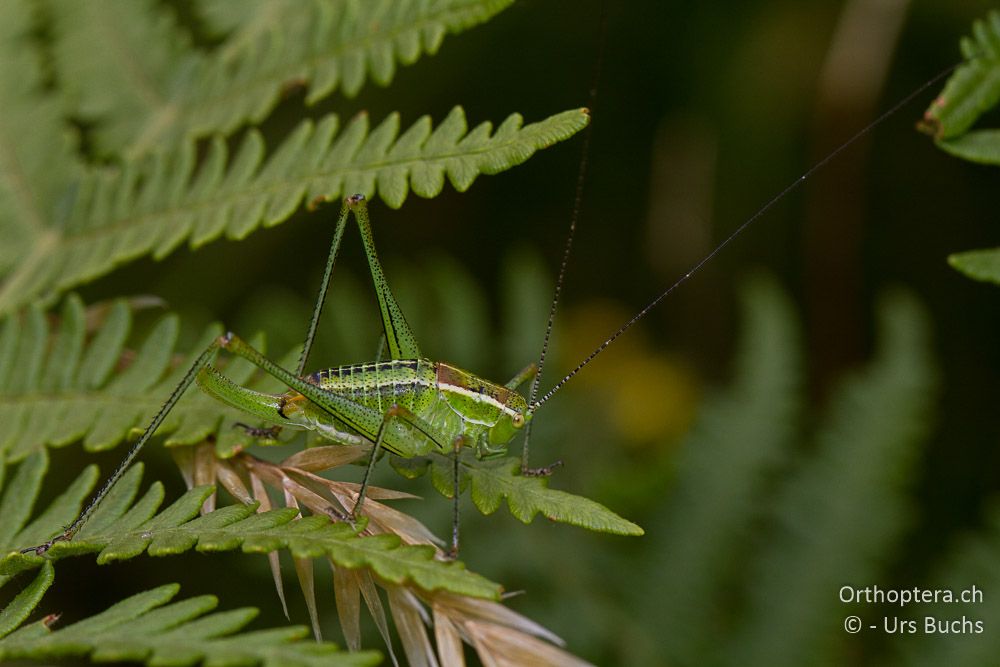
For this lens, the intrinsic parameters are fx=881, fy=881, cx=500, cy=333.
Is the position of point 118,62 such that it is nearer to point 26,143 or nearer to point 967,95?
point 26,143

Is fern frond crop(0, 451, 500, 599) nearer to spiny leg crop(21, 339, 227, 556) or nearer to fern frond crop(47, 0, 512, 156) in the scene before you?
spiny leg crop(21, 339, 227, 556)

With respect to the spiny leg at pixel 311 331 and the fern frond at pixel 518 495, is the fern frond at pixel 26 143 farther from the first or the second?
the fern frond at pixel 518 495

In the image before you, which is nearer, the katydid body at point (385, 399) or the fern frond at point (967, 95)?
the fern frond at point (967, 95)

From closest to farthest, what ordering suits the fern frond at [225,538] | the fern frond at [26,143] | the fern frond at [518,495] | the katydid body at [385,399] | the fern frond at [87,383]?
the fern frond at [225,538]
the fern frond at [518,495]
the fern frond at [87,383]
the katydid body at [385,399]
the fern frond at [26,143]

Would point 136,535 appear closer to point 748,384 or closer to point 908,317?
point 748,384

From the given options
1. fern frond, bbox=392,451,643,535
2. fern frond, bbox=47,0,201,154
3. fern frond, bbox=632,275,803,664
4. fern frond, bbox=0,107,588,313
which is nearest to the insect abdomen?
fern frond, bbox=392,451,643,535

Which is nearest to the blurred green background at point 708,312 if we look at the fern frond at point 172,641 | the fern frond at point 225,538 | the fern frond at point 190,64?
the fern frond at point 190,64
